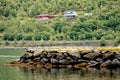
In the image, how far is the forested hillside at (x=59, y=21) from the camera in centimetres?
12750

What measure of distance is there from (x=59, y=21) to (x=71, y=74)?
74.9m

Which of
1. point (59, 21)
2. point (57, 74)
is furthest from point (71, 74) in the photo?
point (59, 21)

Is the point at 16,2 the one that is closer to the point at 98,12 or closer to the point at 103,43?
the point at 98,12

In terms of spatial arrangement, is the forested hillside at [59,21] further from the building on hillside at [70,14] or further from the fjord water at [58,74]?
the fjord water at [58,74]

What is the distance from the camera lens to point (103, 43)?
114 metres

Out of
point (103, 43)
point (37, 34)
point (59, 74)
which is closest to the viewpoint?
point (59, 74)

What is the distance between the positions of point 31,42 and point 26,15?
25339mm

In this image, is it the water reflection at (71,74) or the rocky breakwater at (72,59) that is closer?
the water reflection at (71,74)

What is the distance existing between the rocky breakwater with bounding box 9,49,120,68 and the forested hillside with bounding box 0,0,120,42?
38.0 m

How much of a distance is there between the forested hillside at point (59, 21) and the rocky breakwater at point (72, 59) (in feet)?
125

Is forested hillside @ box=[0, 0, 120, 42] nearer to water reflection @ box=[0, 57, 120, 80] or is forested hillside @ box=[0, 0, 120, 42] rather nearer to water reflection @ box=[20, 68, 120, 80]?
water reflection @ box=[0, 57, 120, 80]

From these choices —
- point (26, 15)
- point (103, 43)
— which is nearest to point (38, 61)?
point (103, 43)

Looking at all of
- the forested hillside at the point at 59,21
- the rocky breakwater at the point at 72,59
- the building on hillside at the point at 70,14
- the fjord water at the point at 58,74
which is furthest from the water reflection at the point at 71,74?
the building on hillside at the point at 70,14

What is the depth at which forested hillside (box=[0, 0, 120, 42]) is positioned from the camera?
12750 centimetres
